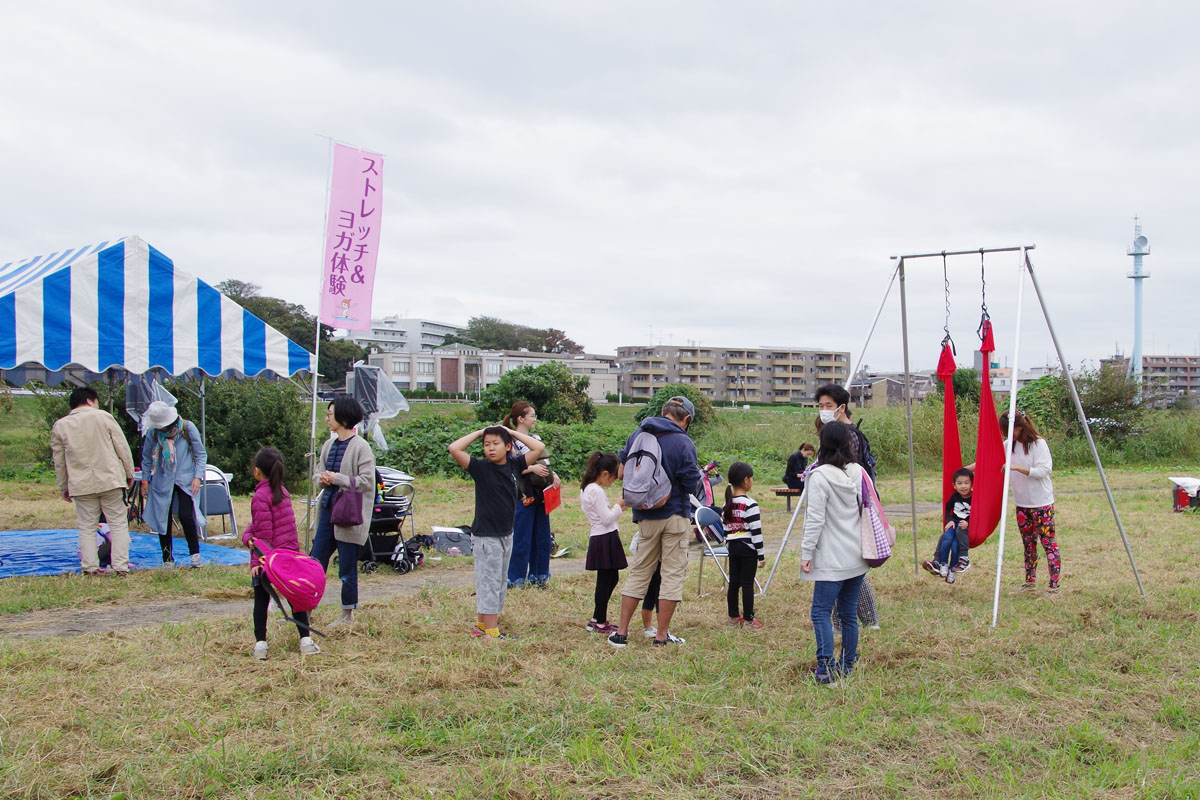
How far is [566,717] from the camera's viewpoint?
13.2 ft

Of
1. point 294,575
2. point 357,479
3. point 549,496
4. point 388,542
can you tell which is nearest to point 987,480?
point 549,496

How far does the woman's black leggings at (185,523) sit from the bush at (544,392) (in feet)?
67.3

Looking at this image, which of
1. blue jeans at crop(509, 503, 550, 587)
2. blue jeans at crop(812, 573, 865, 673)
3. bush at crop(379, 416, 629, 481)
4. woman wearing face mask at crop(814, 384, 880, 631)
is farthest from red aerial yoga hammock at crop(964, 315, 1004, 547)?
bush at crop(379, 416, 629, 481)

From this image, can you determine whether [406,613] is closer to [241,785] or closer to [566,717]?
[566,717]

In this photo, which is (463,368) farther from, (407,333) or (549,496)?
(549,496)

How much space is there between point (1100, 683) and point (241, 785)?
4266mm

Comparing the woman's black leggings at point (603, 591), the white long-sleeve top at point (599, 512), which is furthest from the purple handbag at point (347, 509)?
the woman's black leggings at point (603, 591)

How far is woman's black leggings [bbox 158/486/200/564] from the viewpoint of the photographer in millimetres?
8336

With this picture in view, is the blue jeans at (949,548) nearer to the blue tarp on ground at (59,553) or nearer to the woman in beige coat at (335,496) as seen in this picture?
the woman in beige coat at (335,496)

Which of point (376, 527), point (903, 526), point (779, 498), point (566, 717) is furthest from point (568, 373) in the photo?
point (566, 717)

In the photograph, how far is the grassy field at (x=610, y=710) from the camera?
3400 mm

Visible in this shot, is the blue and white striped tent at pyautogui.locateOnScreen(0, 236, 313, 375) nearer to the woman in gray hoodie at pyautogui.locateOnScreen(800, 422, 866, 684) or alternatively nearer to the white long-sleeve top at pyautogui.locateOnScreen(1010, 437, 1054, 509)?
the woman in gray hoodie at pyautogui.locateOnScreen(800, 422, 866, 684)

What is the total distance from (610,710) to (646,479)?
152cm

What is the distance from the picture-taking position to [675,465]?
211 inches
